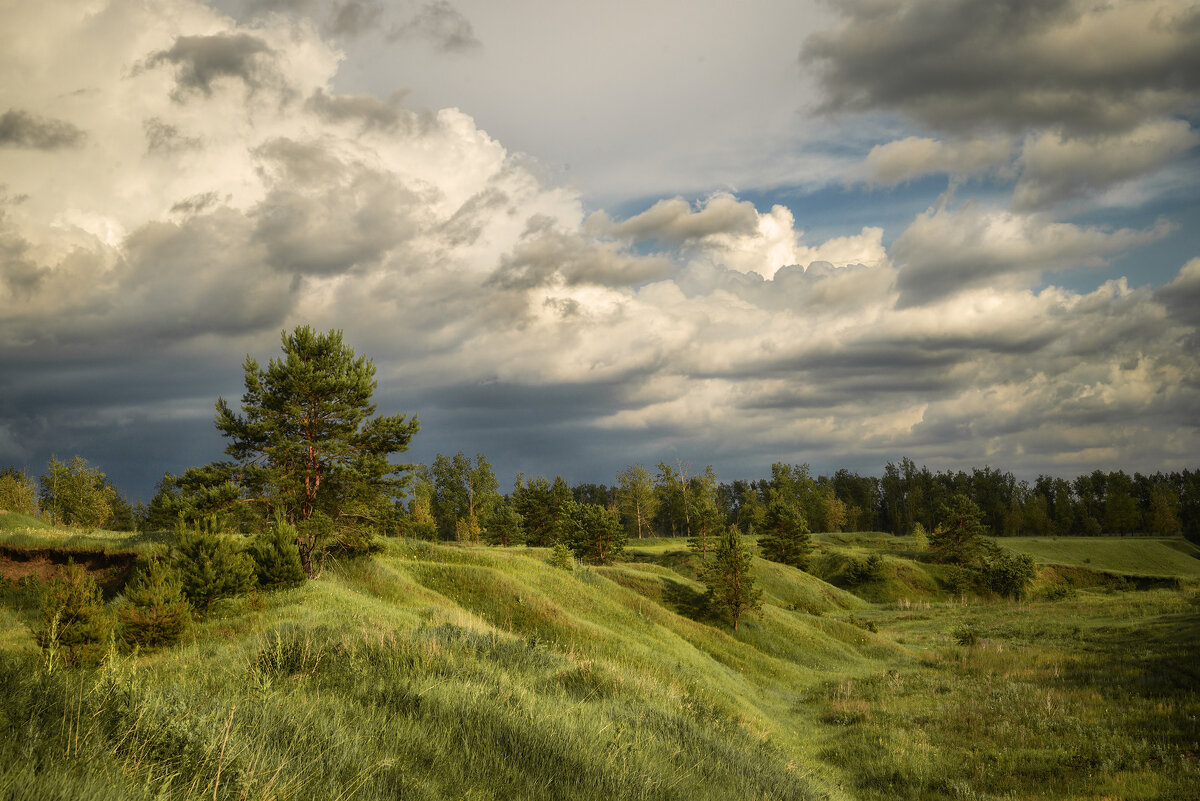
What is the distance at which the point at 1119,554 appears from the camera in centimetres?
9800

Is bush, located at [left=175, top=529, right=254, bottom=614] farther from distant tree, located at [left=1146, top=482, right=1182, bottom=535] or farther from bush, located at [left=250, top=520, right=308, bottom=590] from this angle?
distant tree, located at [left=1146, top=482, right=1182, bottom=535]

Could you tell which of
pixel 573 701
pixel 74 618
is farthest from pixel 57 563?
pixel 573 701

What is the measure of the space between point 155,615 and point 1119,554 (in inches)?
5046

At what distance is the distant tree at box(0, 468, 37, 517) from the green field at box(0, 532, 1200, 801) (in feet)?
219

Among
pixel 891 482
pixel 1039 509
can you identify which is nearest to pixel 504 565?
pixel 1039 509

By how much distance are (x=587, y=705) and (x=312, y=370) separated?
23505 millimetres

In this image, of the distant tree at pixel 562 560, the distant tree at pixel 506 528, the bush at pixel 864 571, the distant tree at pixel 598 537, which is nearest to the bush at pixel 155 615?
the distant tree at pixel 562 560

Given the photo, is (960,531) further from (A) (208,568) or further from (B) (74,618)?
(B) (74,618)

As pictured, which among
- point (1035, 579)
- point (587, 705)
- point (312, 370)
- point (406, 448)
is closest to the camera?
point (587, 705)

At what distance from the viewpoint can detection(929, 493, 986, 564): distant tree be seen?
85.4 metres

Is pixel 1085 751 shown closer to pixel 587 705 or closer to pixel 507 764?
pixel 587 705

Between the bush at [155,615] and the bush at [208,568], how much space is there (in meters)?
2.06

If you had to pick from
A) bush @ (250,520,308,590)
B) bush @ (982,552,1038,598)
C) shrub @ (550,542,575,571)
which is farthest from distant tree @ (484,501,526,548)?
bush @ (250,520,308,590)

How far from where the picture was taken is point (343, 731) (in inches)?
266
